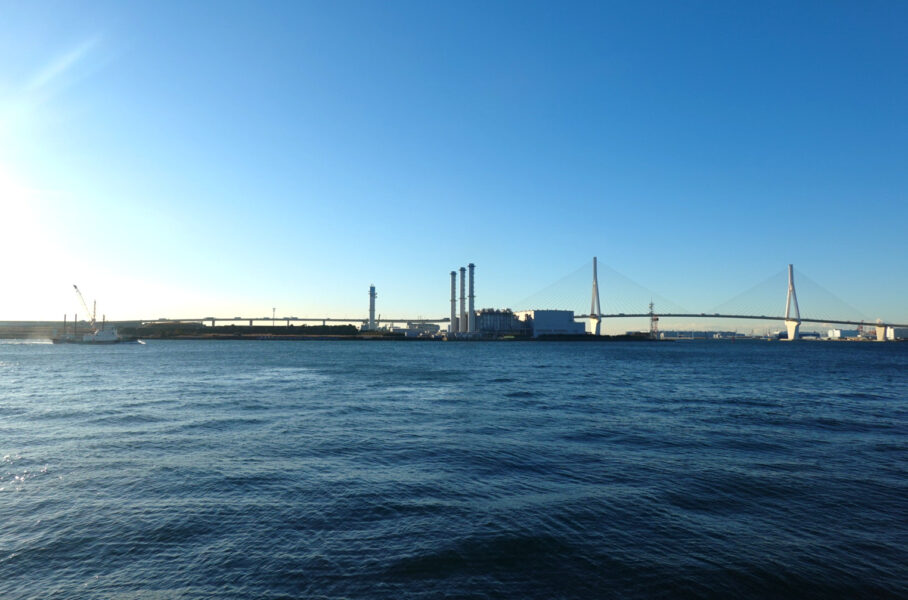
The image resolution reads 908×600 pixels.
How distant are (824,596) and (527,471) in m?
7.66

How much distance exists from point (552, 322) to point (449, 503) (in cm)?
17281

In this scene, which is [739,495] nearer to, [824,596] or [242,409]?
[824,596]

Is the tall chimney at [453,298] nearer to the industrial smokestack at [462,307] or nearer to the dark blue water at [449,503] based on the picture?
the industrial smokestack at [462,307]

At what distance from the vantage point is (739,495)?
12.7m

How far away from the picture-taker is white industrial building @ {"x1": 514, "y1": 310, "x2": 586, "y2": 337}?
17975 cm

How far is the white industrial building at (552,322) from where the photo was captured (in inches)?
7077

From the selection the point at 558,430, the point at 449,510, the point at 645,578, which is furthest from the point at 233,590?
the point at 558,430

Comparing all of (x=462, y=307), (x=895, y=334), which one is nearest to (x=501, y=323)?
(x=462, y=307)

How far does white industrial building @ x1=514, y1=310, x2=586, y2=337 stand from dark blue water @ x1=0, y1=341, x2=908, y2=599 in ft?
506

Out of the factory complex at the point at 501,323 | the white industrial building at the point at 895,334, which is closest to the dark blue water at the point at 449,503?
the factory complex at the point at 501,323

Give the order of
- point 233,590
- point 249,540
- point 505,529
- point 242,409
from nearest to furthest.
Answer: point 233,590
point 249,540
point 505,529
point 242,409

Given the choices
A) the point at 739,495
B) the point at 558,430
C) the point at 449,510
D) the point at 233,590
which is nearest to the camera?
the point at 233,590

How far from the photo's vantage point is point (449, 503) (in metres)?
11.7

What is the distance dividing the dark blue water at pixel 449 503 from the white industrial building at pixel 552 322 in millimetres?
154203
